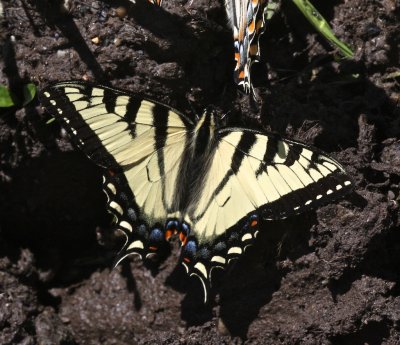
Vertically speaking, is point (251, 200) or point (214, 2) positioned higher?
point (214, 2)

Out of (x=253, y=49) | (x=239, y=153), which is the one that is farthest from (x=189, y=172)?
(x=253, y=49)

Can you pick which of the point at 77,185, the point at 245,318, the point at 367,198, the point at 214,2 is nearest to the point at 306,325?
the point at 245,318

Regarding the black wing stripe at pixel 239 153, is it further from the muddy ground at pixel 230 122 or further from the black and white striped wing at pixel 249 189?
the muddy ground at pixel 230 122

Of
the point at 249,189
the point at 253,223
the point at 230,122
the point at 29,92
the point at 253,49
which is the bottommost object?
the point at 253,223

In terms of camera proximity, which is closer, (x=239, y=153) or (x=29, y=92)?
(x=239, y=153)

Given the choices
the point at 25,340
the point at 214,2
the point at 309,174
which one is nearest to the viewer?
the point at 309,174

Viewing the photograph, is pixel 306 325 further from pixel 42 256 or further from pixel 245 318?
pixel 42 256

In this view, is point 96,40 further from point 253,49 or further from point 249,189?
point 249,189
